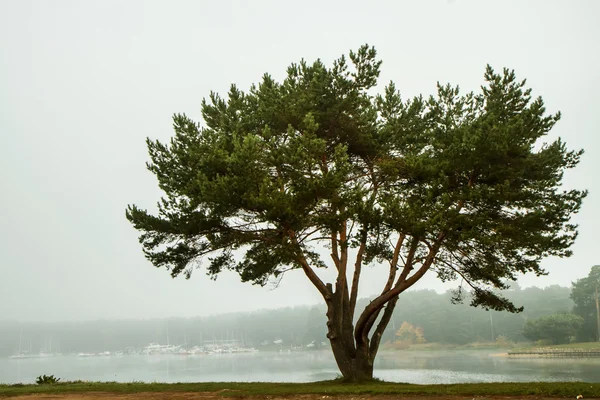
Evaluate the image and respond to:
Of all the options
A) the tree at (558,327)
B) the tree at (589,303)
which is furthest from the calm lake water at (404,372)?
the tree at (589,303)

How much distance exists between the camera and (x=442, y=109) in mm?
19578

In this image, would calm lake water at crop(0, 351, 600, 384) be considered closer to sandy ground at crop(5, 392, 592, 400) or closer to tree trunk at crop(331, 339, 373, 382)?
tree trunk at crop(331, 339, 373, 382)

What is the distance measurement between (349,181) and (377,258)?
4411mm

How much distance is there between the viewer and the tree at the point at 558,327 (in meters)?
74.4

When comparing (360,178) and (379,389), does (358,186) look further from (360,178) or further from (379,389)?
(379,389)

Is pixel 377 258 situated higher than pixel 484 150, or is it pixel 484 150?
pixel 484 150

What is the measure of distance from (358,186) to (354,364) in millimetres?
6675

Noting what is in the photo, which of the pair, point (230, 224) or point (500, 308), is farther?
point (500, 308)

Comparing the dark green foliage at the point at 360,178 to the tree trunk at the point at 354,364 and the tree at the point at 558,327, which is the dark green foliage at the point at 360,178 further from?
the tree at the point at 558,327

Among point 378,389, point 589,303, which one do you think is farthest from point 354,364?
point 589,303

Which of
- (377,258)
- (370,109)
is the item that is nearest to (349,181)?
(370,109)

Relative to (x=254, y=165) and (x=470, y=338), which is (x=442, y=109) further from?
(x=470, y=338)

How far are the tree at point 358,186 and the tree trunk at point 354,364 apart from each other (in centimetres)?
5

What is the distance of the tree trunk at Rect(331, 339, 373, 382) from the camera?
1756cm
